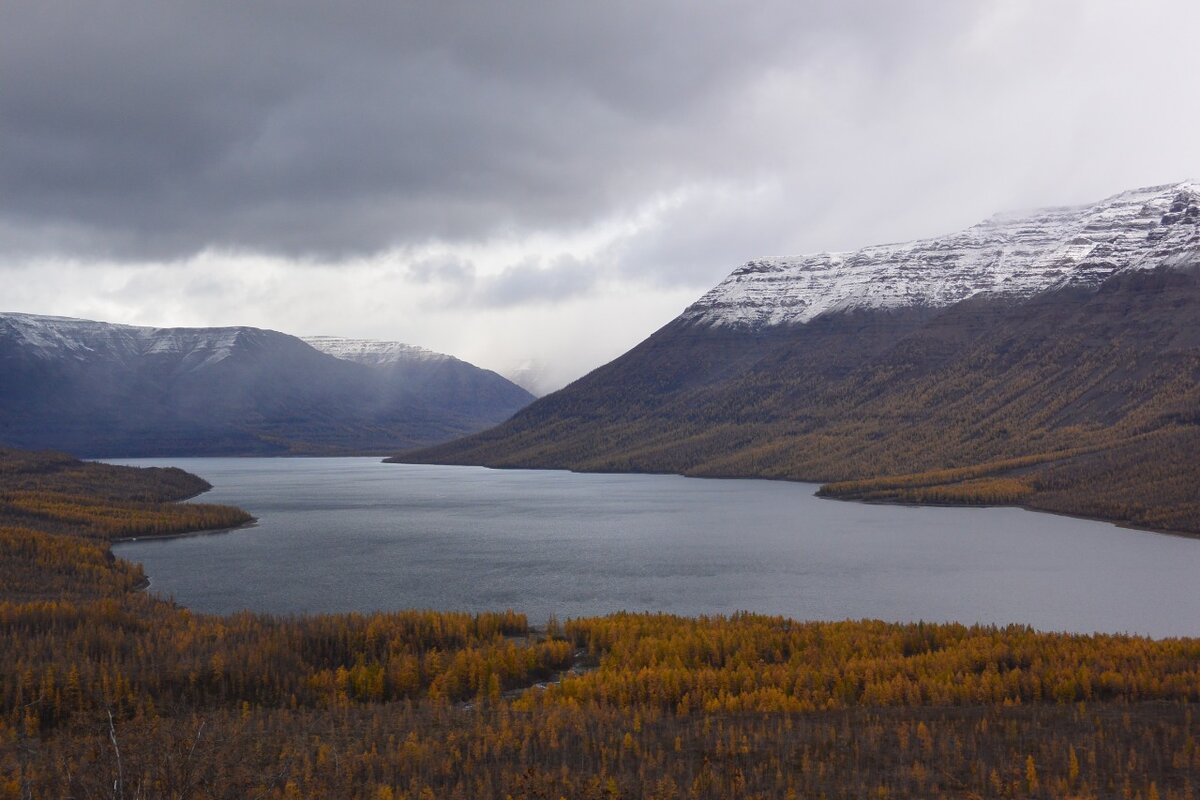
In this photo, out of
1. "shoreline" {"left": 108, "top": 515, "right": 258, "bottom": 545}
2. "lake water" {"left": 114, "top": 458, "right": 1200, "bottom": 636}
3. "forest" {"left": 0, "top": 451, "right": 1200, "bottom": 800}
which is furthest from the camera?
"shoreline" {"left": 108, "top": 515, "right": 258, "bottom": 545}

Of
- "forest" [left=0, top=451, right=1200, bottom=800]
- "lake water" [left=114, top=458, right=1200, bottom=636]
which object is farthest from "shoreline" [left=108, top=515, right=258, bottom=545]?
"forest" [left=0, top=451, right=1200, bottom=800]

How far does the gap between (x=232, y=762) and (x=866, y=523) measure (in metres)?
95.7

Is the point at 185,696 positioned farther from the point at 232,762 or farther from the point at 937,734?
the point at 937,734

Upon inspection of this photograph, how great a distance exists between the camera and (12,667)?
2958 centimetres

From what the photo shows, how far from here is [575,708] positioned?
91.5 feet

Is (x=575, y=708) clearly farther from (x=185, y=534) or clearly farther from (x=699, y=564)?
(x=185, y=534)

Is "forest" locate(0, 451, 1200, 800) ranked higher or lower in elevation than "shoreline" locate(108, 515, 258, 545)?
higher

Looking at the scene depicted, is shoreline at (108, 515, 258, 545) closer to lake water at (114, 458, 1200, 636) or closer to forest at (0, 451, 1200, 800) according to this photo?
lake water at (114, 458, 1200, 636)

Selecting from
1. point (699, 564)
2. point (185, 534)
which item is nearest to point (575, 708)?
point (699, 564)

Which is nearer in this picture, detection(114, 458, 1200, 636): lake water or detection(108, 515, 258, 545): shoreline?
detection(114, 458, 1200, 636): lake water

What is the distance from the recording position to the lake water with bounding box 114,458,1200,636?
2188 inches

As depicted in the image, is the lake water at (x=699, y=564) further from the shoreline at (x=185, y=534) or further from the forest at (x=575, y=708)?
the forest at (x=575, y=708)

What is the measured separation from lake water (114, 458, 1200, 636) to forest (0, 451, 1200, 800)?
12.0 meters

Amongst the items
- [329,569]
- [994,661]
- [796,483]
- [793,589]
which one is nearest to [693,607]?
[793,589]
